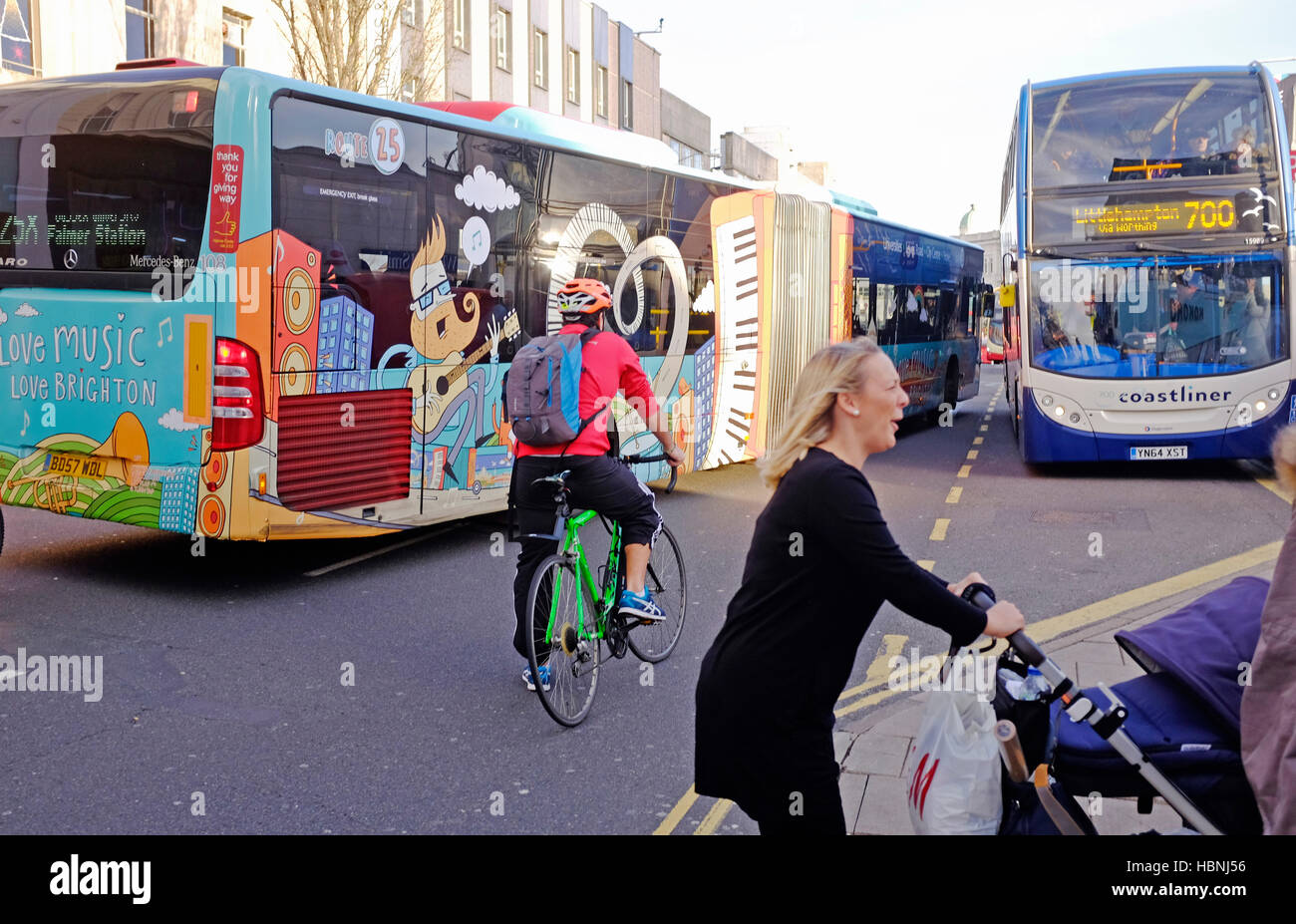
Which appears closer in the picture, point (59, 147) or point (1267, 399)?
point (59, 147)

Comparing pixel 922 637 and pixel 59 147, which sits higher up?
pixel 59 147

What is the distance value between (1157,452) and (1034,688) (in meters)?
11.8

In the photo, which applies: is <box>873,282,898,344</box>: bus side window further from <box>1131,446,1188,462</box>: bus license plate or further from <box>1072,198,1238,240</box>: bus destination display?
<box>1131,446,1188,462</box>: bus license plate

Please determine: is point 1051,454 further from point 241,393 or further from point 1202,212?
point 241,393

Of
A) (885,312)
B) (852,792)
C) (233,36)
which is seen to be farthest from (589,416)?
(233,36)

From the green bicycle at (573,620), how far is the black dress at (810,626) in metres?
2.67

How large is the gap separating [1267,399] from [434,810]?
11923 mm

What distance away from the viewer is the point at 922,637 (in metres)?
7.43

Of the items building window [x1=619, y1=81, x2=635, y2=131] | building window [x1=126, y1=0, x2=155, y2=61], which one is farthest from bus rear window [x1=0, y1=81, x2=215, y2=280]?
building window [x1=619, y1=81, x2=635, y2=131]

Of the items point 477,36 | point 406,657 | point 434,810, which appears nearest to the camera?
point 434,810

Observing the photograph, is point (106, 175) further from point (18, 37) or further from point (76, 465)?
point (18, 37)

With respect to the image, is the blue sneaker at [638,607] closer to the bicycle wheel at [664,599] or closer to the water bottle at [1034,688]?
the bicycle wheel at [664,599]

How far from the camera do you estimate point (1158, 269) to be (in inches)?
562

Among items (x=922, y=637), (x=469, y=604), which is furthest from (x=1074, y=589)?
(x=469, y=604)
